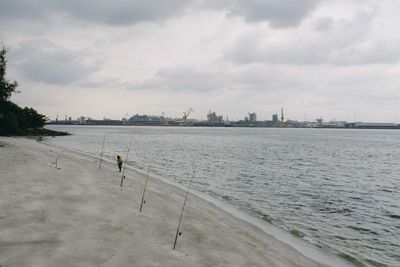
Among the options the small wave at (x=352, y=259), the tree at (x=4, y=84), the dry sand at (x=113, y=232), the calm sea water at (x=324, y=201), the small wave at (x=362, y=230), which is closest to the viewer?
the dry sand at (x=113, y=232)

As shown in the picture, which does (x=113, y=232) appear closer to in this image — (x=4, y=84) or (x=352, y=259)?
(x=352, y=259)

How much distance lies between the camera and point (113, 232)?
13.0 m

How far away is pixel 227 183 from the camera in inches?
1442

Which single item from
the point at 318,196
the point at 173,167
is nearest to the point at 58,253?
the point at 318,196

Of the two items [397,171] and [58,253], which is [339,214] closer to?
[58,253]

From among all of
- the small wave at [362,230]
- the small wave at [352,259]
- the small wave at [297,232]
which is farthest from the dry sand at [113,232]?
the small wave at [362,230]

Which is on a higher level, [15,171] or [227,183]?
[15,171]

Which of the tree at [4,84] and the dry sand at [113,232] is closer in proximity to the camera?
the dry sand at [113,232]

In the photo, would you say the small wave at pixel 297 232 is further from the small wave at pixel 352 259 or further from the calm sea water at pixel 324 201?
the small wave at pixel 352 259

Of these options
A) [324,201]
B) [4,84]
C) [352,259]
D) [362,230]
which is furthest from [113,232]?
[4,84]

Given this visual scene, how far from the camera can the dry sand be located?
10.5 meters

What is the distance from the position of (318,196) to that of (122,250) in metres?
24.3

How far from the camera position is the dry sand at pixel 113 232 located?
10547 mm

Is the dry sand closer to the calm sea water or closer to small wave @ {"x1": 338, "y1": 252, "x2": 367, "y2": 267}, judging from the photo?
small wave @ {"x1": 338, "y1": 252, "x2": 367, "y2": 267}
